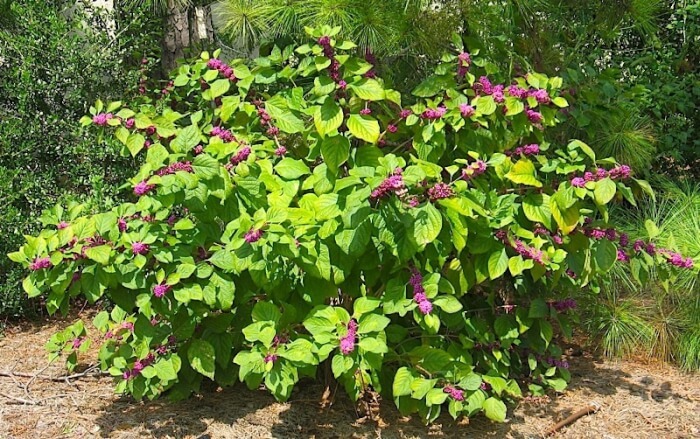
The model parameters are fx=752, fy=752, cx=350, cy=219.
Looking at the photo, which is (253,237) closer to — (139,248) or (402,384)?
(139,248)

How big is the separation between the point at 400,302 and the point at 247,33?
169cm

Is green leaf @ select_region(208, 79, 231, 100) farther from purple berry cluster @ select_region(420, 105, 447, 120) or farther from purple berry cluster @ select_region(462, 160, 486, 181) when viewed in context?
purple berry cluster @ select_region(462, 160, 486, 181)

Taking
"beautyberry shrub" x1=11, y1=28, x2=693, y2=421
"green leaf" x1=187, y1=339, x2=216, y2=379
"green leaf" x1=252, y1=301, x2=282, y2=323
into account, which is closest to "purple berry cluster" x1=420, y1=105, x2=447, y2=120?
"beautyberry shrub" x1=11, y1=28, x2=693, y2=421

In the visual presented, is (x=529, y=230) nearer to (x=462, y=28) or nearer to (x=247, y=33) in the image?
(x=462, y=28)

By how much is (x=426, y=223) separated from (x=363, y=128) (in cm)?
45

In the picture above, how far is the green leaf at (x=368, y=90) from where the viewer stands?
2.37 m

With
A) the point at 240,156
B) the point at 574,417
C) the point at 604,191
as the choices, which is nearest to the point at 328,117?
the point at 240,156

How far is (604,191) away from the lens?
2312 mm

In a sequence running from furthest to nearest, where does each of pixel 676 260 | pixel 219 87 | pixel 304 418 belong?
pixel 304 418, pixel 219 87, pixel 676 260

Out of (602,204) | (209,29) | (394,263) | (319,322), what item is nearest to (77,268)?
(319,322)

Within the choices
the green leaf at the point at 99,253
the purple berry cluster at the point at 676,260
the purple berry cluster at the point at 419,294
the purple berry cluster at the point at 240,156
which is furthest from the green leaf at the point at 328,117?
the purple berry cluster at the point at 676,260

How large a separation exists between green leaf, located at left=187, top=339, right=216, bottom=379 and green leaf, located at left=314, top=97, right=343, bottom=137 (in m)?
0.83

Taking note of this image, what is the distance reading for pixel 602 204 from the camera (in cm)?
236

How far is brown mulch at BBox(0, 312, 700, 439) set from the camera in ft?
8.94
